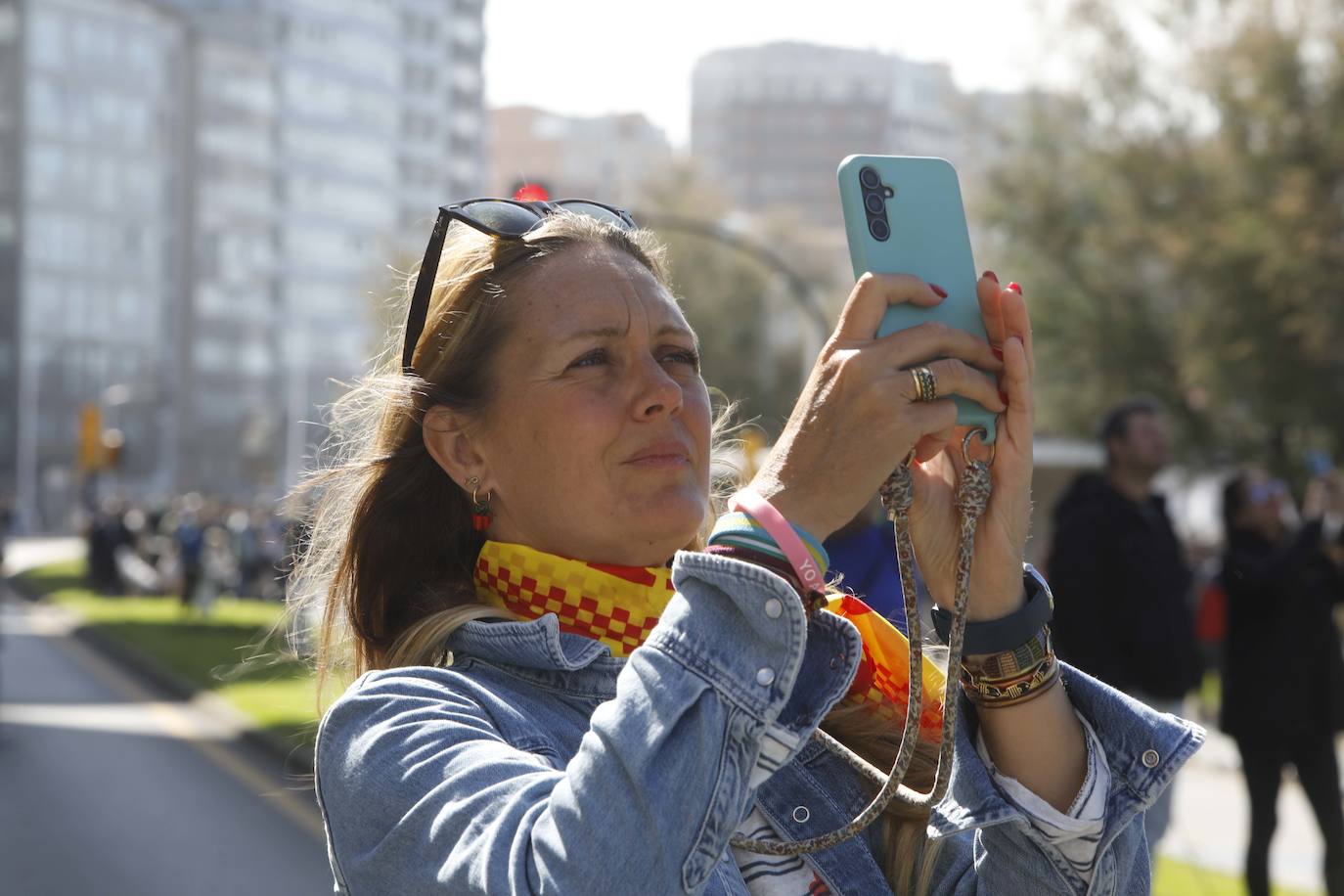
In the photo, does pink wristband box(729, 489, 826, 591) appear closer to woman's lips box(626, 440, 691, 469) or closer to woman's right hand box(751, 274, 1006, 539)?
woman's right hand box(751, 274, 1006, 539)

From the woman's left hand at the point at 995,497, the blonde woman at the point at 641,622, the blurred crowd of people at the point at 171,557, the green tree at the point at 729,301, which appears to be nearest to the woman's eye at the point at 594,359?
the blonde woman at the point at 641,622

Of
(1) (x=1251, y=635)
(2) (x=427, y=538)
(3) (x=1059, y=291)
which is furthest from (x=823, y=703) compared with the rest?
(3) (x=1059, y=291)

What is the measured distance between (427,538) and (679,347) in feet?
1.55

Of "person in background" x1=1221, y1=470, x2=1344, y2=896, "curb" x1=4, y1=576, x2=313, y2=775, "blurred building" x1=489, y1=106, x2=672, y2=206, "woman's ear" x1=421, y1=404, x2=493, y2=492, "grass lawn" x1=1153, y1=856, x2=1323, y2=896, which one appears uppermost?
"blurred building" x1=489, y1=106, x2=672, y2=206

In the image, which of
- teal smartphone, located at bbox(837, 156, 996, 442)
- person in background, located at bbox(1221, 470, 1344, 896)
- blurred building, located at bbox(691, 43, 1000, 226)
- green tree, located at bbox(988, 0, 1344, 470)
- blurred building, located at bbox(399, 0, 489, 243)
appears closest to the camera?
teal smartphone, located at bbox(837, 156, 996, 442)

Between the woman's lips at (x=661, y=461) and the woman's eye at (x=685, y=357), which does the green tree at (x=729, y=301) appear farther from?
the woman's lips at (x=661, y=461)

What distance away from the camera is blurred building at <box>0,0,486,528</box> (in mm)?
89062

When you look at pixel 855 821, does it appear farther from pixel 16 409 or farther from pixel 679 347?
pixel 16 409

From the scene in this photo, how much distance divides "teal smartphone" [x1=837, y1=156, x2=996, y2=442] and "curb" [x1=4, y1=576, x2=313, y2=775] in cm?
382

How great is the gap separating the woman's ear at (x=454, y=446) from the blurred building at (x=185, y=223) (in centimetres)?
8231

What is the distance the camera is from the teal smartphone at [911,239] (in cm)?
174

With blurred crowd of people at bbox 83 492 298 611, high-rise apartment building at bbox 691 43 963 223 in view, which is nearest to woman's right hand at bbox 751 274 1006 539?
blurred crowd of people at bbox 83 492 298 611

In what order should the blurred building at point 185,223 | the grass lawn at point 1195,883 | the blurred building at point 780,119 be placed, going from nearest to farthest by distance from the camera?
the grass lawn at point 1195,883 < the blurred building at point 185,223 < the blurred building at point 780,119

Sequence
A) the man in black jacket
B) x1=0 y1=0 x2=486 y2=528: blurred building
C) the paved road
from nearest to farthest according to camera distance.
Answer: the man in black jacket < the paved road < x1=0 y1=0 x2=486 y2=528: blurred building
